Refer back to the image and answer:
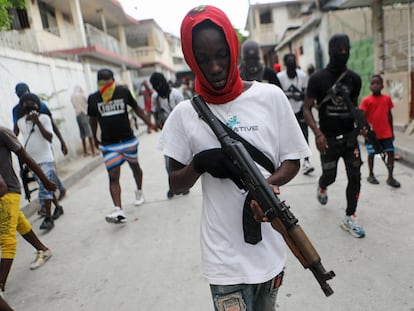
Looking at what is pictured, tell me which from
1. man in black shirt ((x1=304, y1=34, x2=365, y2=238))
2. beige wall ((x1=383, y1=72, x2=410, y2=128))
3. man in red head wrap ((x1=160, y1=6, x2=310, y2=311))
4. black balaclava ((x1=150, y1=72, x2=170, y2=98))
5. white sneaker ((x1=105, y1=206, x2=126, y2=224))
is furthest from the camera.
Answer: beige wall ((x1=383, y1=72, x2=410, y2=128))

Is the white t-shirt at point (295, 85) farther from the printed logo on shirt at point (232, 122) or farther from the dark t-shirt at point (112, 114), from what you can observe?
the printed logo on shirt at point (232, 122)

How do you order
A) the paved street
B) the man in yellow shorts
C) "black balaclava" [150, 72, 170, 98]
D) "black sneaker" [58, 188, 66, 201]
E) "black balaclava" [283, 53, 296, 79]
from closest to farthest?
the paved street < the man in yellow shorts < "black balaclava" [150, 72, 170, 98] < "black balaclava" [283, 53, 296, 79] < "black sneaker" [58, 188, 66, 201]

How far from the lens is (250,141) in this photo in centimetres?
133

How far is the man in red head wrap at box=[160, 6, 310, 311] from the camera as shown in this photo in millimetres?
1288

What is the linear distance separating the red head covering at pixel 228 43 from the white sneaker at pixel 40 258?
9.12 ft

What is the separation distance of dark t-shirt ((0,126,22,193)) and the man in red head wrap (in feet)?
6.30

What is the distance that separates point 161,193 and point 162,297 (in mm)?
2735

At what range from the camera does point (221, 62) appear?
1303 millimetres

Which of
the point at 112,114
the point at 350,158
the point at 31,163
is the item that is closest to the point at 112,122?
the point at 112,114

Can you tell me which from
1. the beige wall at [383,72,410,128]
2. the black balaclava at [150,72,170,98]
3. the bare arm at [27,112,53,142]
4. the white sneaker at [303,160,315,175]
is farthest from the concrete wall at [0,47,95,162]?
the beige wall at [383,72,410,128]

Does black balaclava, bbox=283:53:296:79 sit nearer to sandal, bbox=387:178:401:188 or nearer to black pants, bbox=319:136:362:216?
sandal, bbox=387:178:401:188

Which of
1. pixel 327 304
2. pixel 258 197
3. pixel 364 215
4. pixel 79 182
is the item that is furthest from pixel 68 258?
pixel 79 182

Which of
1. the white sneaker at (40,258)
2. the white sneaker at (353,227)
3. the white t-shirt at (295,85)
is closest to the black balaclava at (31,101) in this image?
the white sneaker at (40,258)

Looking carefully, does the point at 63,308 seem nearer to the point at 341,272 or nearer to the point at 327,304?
the point at 327,304
